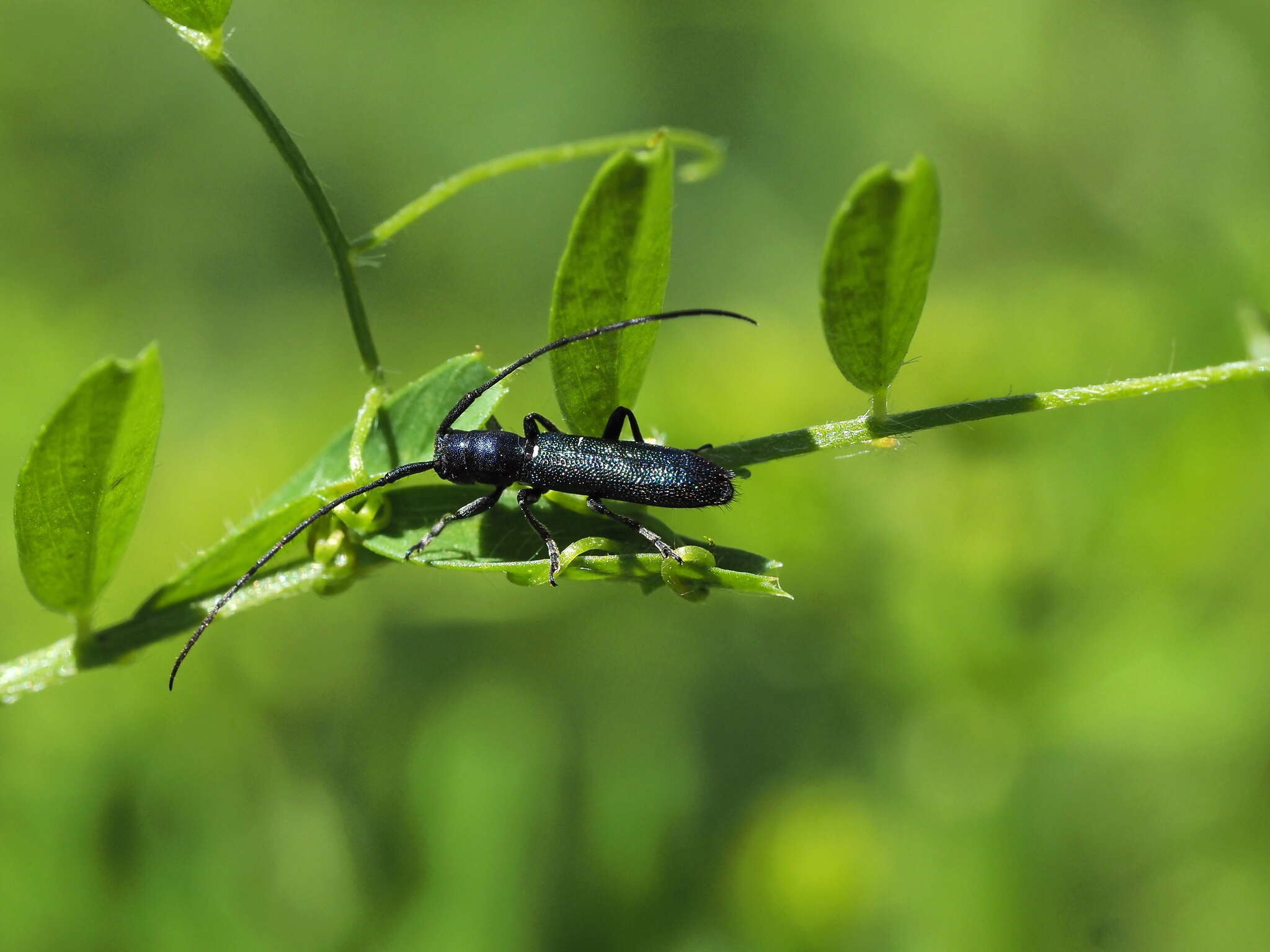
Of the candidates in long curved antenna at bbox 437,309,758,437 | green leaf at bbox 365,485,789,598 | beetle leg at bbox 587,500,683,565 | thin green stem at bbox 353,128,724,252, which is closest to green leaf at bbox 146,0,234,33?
thin green stem at bbox 353,128,724,252

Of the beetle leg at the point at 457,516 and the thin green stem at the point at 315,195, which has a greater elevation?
the thin green stem at the point at 315,195

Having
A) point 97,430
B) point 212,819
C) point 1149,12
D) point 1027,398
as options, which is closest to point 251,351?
point 212,819

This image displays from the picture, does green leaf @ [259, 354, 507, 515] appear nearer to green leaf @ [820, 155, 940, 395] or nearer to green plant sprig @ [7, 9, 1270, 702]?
green plant sprig @ [7, 9, 1270, 702]

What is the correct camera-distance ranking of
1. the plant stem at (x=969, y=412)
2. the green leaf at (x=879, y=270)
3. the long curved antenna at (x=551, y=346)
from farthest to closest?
the long curved antenna at (x=551, y=346) < the plant stem at (x=969, y=412) < the green leaf at (x=879, y=270)

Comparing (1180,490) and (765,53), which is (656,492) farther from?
(765,53)

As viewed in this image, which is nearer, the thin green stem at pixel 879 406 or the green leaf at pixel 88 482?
the green leaf at pixel 88 482

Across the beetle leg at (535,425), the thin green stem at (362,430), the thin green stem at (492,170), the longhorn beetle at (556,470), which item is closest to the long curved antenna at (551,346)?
the longhorn beetle at (556,470)

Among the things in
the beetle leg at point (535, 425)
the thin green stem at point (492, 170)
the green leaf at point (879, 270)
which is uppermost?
the thin green stem at point (492, 170)

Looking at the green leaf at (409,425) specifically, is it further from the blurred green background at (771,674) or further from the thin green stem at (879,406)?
the thin green stem at (879,406)

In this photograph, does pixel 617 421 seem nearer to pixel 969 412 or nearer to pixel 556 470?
pixel 556 470
